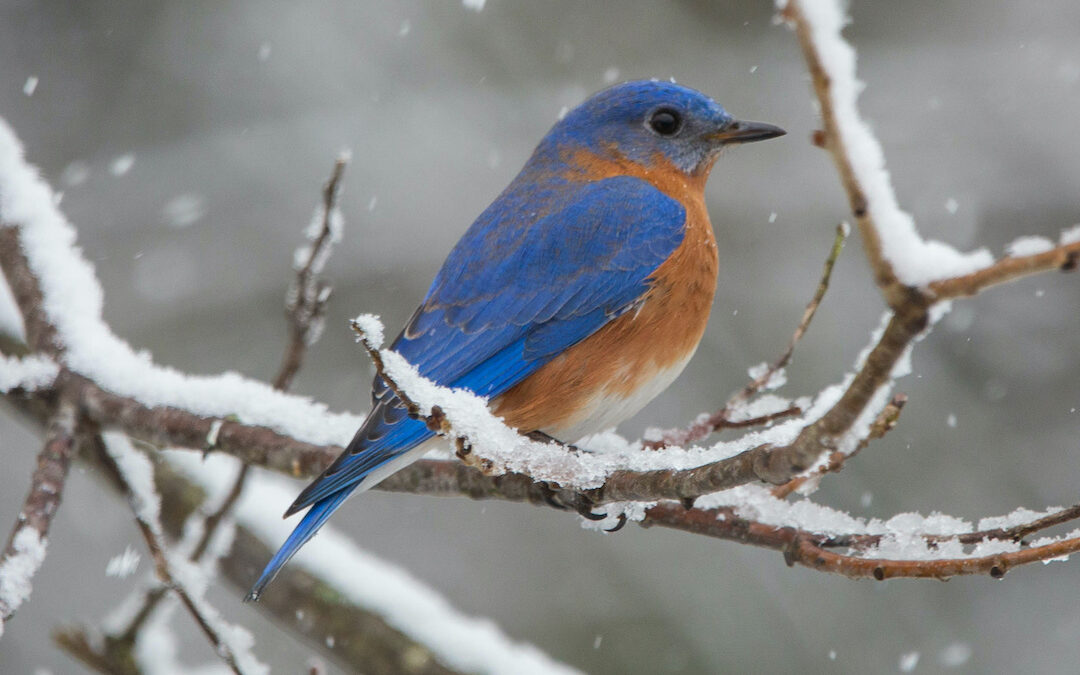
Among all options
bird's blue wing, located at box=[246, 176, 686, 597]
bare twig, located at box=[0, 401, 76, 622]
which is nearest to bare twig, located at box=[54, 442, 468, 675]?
bare twig, located at box=[0, 401, 76, 622]

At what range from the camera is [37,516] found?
246 cm

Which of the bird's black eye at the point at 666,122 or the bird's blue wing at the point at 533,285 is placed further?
the bird's black eye at the point at 666,122

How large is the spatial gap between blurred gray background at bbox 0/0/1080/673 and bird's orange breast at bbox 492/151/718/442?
8.59ft

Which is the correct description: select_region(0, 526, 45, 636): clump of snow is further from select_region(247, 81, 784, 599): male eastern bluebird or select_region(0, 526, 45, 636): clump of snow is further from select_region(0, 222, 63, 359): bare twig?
select_region(0, 222, 63, 359): bare twig

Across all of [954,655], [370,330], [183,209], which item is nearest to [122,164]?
[183,209]

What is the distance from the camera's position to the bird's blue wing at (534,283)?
119 inches

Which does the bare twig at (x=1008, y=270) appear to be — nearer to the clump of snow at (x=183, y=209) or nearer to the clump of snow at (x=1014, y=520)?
the clump of snow at (x=1014, y=520)

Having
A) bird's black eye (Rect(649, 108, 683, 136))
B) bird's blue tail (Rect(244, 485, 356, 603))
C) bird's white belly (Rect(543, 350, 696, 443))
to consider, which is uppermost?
bird's black eye (Rect(649, 108, 683, 136))

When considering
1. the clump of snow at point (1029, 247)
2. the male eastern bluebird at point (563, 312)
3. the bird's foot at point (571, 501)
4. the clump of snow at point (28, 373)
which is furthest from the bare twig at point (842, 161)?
the clump of snow at point (28, 373)

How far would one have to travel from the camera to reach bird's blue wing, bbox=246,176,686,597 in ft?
9.96

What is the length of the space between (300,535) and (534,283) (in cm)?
101

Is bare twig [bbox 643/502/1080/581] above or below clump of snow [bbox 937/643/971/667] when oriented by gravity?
below

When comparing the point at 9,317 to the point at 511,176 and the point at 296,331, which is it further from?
the point at 511,176

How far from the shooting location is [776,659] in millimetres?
5496
